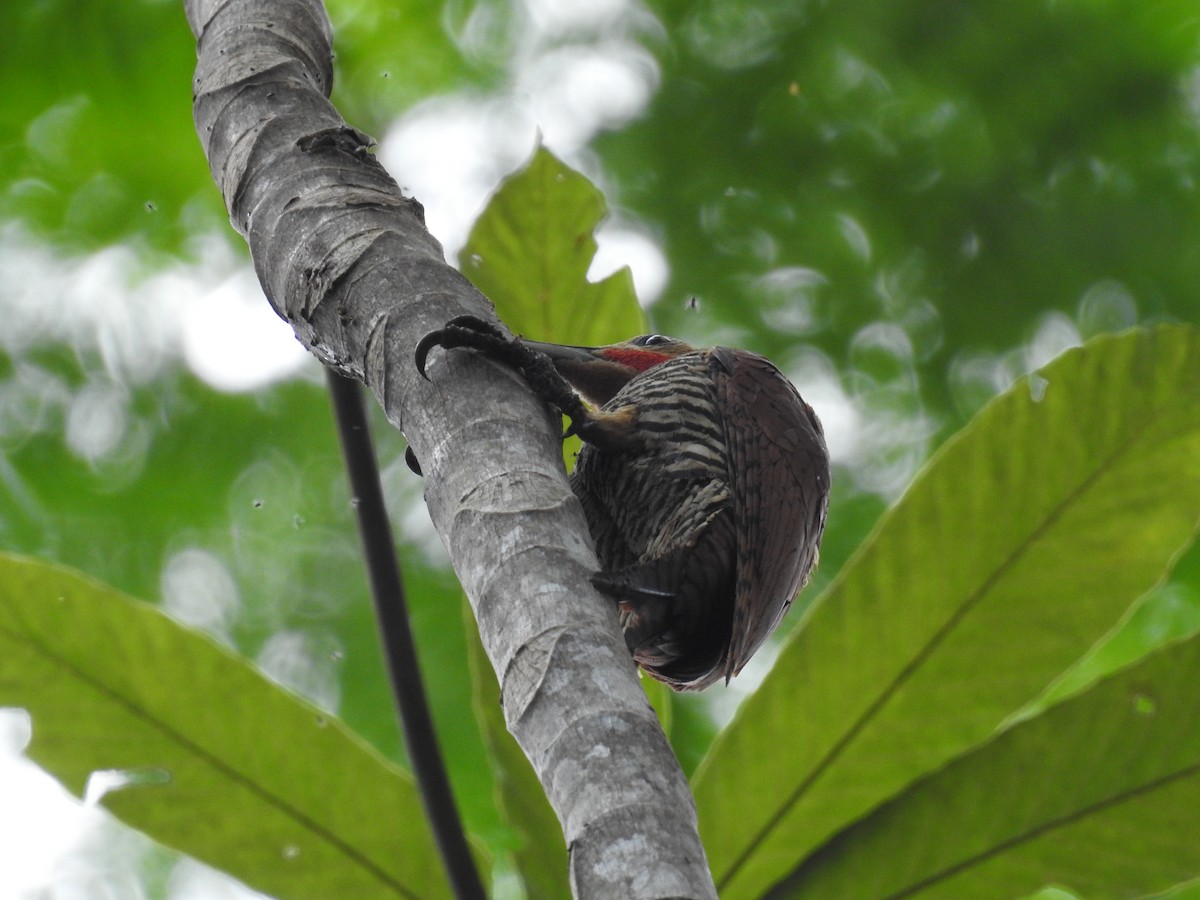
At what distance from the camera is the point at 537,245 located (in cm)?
273

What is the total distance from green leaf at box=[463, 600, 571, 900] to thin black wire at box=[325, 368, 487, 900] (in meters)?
0.31

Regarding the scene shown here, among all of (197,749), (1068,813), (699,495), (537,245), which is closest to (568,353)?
(699,495)

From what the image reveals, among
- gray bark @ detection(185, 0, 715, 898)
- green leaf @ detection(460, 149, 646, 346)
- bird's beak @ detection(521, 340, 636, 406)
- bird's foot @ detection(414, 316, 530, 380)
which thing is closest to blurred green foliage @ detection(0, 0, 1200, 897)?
green leaf @ detection(460, 149, 646, 346)

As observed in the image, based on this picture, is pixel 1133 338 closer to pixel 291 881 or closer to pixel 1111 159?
pixel 291 881

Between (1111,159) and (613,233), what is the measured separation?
2445mm

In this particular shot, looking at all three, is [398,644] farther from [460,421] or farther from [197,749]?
[460,421]

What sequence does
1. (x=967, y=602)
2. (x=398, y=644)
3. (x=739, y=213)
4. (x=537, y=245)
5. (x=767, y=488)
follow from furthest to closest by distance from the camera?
(x=739, y=213) → (x=537, y=245) → (x=967, y=602) → (x=398, y=644) → (x=767, y=488)

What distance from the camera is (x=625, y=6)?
593 cm

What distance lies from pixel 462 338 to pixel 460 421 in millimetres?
115

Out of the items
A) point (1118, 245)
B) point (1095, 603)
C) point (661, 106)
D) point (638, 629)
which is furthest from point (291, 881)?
point (1118, 245)

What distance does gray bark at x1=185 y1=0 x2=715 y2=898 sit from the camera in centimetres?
94

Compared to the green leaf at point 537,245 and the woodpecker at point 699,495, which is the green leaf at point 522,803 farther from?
the green leaf at point 537,245

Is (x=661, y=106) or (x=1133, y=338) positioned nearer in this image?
(x=1133, y=338)

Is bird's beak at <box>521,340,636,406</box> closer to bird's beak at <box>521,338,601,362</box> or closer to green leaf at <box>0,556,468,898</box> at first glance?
bird's beak at <box>521,338,601,362</box>
